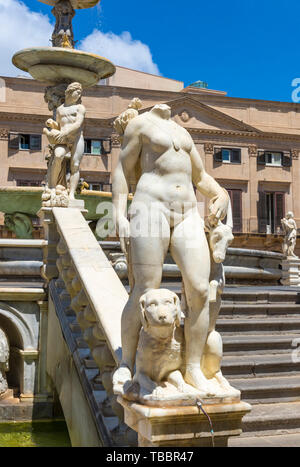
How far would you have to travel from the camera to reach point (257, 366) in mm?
5523

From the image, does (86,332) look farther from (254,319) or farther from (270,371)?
(254,319)

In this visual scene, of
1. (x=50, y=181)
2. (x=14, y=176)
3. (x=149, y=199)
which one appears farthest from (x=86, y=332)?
(x=14, y=176)

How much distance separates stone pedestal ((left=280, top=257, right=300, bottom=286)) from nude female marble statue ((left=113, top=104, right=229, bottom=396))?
13238 mm

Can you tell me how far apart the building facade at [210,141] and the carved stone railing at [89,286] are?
100 feet

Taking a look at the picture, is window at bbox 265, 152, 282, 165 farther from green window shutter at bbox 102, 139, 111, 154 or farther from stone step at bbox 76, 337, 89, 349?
stone step at bbox 76, 337, 89, 349

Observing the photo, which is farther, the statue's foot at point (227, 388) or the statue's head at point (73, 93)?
the statue's head at point (73, 93)

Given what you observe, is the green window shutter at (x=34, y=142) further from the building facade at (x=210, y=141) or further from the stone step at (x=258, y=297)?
the stone step at (x=258, y=297)

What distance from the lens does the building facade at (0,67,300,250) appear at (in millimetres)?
36375

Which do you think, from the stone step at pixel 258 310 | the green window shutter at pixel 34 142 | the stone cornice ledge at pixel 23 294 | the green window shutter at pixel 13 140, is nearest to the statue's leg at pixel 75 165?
the stone cornice ledge at pixel 23 294

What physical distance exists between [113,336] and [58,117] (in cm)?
579

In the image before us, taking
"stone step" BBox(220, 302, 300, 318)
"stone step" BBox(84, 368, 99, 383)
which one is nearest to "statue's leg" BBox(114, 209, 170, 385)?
"stone step" BBox(84, 368, 99, 383)

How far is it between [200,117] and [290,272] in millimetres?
23375

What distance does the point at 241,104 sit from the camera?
136 feet

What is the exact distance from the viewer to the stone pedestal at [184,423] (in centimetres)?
323
